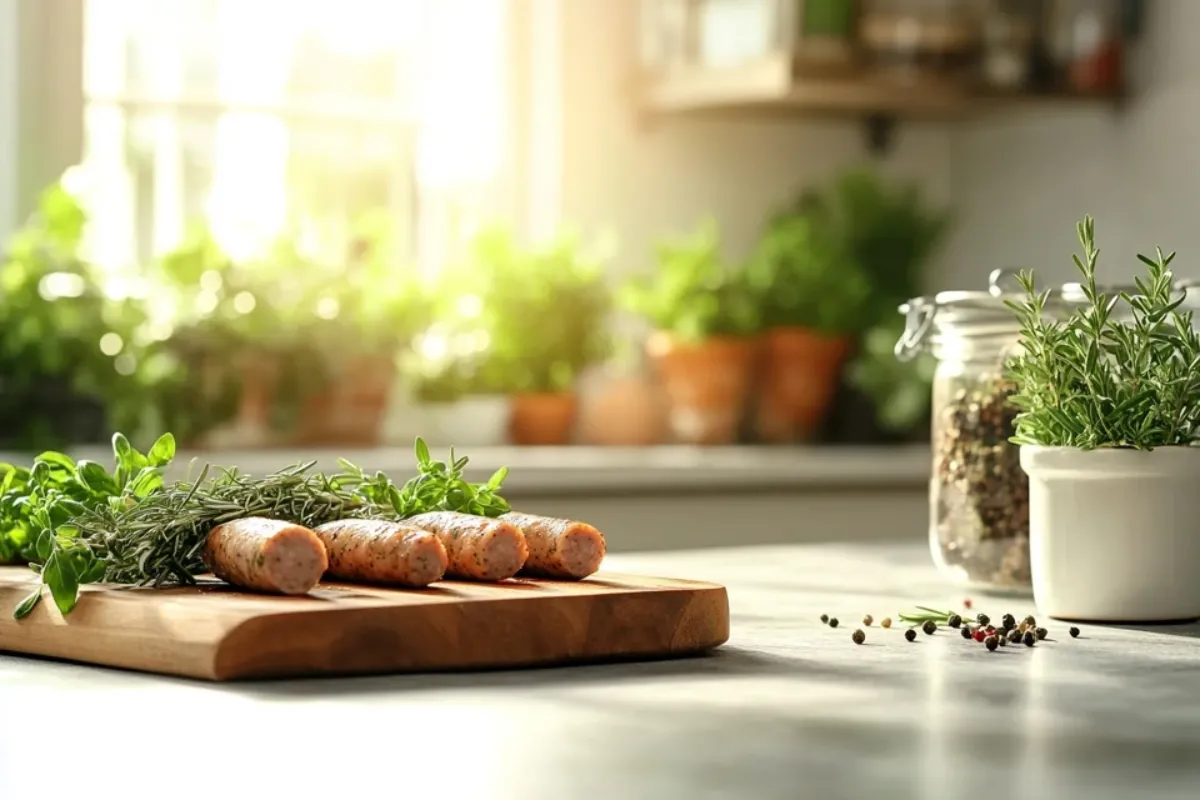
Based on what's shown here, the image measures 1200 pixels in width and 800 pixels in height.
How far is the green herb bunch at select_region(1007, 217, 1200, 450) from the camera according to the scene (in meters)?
1.06

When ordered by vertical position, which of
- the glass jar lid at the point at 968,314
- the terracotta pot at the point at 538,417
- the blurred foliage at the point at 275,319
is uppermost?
the blurred foliage at the point at 275,319

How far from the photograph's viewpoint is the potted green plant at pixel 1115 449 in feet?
3.49

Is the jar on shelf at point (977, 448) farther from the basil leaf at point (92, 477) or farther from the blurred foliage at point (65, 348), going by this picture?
the blurred foliage at point (65, 348)

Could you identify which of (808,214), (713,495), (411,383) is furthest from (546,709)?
(808,214)

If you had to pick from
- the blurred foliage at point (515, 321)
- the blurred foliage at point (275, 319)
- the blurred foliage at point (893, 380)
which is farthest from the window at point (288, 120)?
the blurred foliage at point (893, 380)

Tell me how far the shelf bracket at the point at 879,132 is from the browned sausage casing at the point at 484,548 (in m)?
2.80

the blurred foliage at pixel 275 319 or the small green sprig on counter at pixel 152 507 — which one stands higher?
the blurred foliage at pixel 275 319

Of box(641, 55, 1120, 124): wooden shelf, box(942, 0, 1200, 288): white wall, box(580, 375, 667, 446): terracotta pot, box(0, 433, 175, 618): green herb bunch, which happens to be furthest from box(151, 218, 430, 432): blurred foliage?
box(0, 433, 175, 618): green herb bunch

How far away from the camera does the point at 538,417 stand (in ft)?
10.6

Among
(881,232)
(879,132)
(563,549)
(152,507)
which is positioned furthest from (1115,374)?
(879,132)

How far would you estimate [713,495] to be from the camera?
281 cm

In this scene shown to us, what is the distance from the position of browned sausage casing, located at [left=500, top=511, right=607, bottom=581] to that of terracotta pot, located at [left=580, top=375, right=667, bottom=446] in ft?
7.49

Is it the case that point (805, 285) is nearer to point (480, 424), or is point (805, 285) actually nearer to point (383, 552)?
point (480, 424)

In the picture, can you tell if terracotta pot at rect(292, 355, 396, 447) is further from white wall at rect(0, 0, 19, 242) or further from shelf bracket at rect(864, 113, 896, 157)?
shelf bracket at rect(864, 113, 896, 157)
